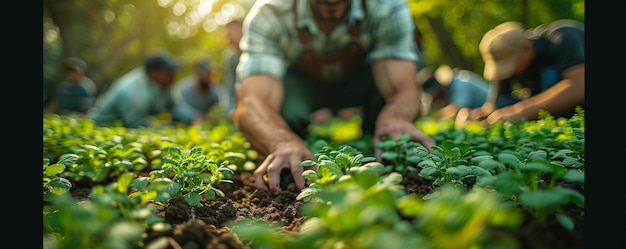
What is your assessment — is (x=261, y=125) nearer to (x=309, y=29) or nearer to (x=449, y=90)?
(x=309, y=29)

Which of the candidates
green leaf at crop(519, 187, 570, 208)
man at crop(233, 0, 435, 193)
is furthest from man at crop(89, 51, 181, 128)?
green leaf at crop(519, 187, 570, 208)

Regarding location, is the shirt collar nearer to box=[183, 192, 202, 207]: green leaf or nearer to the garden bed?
the garden bed

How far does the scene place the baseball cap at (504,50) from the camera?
373 cm

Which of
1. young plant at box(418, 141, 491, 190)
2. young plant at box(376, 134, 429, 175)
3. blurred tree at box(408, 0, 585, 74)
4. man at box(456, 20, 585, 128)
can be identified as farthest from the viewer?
blurred tree at box(408, 0, 585, 74)

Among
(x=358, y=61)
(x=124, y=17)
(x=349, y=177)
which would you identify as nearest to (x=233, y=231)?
(x=349, y=177)

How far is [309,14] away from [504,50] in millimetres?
1986

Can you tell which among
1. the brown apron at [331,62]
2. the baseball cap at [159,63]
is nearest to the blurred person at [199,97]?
the baseball cap at [159,63]

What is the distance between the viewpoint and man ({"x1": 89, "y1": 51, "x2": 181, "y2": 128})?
5.64 meters

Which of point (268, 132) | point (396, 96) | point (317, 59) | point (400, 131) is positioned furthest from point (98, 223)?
point (317, 59)

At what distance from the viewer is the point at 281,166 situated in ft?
6.04

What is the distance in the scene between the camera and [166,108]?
22.9ft

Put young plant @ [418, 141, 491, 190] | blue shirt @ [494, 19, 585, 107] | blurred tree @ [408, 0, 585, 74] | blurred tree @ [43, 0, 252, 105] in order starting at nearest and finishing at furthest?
1. young plant @ [418, 141, 491, 190]
2. blue shirt @ [494, 19, 585, 107]
3. blurred tree @ [408, 0, 585, 74]
4. blurred tree @ [43, 0, 252, 105]

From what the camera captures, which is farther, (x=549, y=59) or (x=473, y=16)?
(x=473, y=16)

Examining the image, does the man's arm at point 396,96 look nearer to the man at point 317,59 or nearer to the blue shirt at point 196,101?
the man at point 317,59
